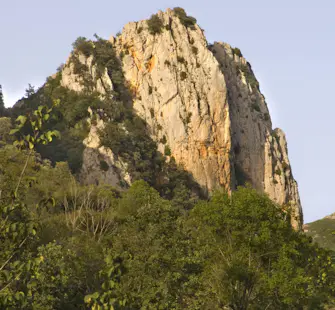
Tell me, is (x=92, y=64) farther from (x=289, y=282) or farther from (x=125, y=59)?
(x=289, y=282)

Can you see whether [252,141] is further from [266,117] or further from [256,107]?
→ [266,117]

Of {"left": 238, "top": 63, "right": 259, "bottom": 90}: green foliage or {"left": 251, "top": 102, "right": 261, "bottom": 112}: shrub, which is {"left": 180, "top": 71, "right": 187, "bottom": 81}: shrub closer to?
{"left": 251, "top": 102, "right": 261, "bottom": 112}: shrub

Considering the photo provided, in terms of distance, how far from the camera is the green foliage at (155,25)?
439 feet

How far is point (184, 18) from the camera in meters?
135

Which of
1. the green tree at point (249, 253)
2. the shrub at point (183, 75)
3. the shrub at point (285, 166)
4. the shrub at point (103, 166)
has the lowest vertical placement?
the green tree at point (249, 253)

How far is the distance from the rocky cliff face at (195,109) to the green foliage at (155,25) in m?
0.90

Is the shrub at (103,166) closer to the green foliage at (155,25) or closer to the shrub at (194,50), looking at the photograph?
the shrub at (194,50)

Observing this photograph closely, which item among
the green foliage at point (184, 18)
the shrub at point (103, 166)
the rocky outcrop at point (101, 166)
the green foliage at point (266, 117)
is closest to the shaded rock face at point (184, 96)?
the green foliage at point (184, 18)

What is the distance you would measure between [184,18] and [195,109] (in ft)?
78.3

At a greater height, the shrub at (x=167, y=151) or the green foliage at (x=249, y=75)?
the green foliage at (x=249, y=75)

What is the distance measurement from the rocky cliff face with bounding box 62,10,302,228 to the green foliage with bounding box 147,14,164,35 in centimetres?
90

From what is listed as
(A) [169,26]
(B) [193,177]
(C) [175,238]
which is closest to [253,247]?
(C) [175,238]

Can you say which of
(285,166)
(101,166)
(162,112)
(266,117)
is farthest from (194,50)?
(101,166)

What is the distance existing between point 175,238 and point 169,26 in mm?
102555
